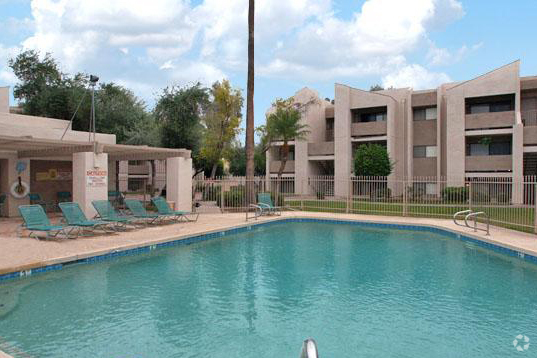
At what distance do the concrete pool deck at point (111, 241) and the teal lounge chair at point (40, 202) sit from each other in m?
2.17

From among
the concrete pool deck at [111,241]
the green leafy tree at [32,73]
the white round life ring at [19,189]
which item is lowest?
the concrete pool deck at [111,241]

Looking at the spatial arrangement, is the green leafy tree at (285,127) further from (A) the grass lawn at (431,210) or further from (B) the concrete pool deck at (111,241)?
(B) the concrete pool deck at (111,241)

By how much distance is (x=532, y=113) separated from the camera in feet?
95.5

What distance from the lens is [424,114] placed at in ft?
112

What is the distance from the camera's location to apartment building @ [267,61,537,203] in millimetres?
29031

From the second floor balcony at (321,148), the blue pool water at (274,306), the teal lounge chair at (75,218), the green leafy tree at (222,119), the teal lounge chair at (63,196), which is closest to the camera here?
the blue pool water at (274,306)

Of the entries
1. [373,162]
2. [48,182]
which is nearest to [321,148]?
[373,162]

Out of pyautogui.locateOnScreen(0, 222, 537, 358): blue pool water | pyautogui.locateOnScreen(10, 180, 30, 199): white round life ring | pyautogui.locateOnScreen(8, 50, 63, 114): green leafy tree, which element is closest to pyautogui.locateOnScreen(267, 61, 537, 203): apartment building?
pyautogui.locateOnScreen(10, 180, 30, 199): white round life ring

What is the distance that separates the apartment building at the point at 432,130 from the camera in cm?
2903

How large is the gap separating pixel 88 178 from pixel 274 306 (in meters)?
10.4

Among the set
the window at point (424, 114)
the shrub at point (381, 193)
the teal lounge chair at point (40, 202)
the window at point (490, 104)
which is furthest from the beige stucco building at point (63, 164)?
the window at point (490, 104)

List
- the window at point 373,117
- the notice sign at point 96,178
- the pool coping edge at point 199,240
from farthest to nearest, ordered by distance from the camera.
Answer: the window at point 373,117 → the notice sign at point 96,178 → the pool coping edge at point 199,240

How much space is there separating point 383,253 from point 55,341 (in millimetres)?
8996

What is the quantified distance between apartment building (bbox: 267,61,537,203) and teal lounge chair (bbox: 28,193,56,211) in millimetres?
13779
